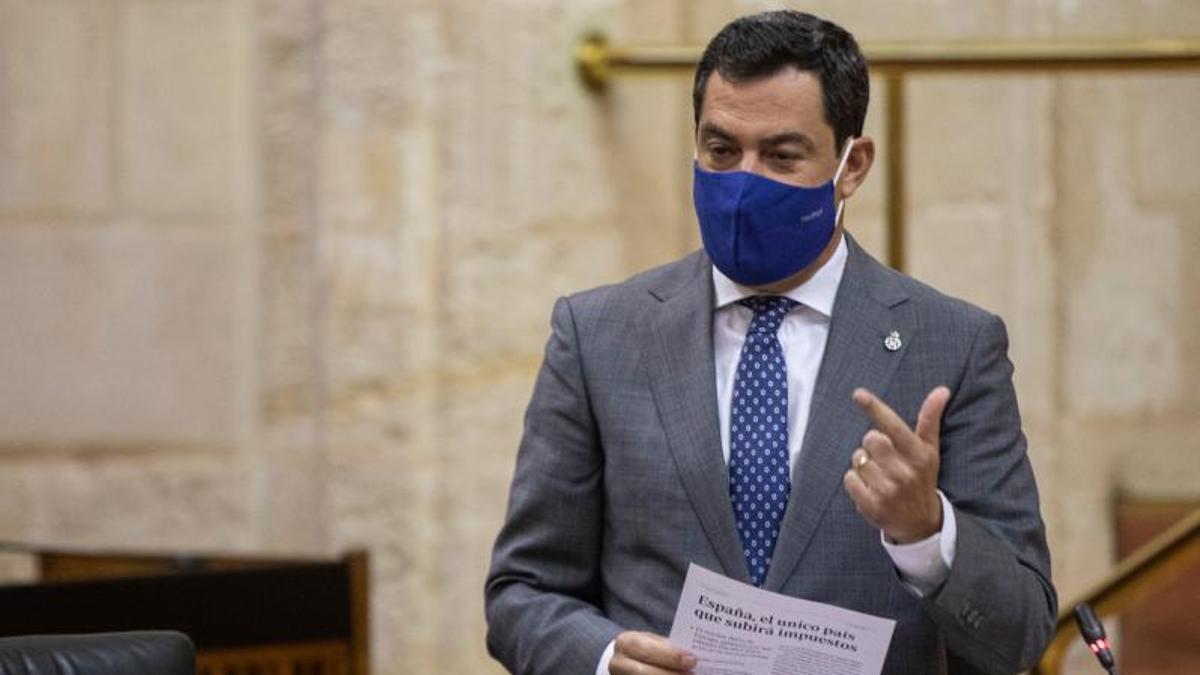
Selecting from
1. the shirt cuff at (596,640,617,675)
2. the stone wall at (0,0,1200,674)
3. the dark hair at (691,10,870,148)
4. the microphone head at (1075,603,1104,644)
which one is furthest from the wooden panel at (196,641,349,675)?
the microphone head at (1075,603,1104,644)

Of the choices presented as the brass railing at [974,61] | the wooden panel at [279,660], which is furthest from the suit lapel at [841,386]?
the brass railing at [974,61]

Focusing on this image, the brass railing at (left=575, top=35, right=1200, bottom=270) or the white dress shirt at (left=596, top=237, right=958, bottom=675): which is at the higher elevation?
the brass railing at (left=575, top=35, right=1200, bottom=270)

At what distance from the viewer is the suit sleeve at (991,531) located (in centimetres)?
290

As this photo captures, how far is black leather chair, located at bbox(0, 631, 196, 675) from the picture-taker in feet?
10.8

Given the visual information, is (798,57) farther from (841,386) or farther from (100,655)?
(100,655)

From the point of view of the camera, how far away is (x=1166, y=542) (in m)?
5.03

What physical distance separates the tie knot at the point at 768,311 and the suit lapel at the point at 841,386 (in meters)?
0.07

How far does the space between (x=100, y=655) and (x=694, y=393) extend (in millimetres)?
963

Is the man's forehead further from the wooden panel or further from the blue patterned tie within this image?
the wooden panel

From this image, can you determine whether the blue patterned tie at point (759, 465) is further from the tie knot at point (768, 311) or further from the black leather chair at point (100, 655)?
the black leather chair at point (100, 655)

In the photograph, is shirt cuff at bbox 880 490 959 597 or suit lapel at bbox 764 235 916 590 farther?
suit lapel at bbox 764 235 916 590

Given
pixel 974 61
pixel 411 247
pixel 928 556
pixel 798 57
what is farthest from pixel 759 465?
pixel 411 247

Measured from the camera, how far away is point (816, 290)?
10.4 ft

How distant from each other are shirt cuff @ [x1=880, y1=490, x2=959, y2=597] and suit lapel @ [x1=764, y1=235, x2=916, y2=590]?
0.16m
